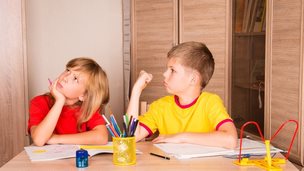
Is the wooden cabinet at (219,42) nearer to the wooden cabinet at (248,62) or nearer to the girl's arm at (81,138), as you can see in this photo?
the wooden cabinet at (248,62)

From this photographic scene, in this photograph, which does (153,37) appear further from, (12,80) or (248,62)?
(12,80)

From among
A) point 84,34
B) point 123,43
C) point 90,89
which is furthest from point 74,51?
point 90,89

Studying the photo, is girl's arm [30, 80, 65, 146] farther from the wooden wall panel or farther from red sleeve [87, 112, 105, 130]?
the wooden wall panel

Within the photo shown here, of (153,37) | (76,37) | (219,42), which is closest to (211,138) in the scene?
(219,42)

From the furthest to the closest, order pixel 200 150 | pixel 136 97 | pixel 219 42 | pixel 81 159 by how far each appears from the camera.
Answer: pixel 219 42, pixel 136 97, pixel 200 150, pixel 81 159

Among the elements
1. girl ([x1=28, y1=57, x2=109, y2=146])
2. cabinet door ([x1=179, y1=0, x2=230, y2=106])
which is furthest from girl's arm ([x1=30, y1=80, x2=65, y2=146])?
cabinet door ([x1=179, y1=0, x2=230, y2=106])

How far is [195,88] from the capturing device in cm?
204

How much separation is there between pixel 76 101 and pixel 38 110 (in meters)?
0.19

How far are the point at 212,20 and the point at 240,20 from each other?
0.24 m

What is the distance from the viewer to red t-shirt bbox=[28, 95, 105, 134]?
6.66 ft

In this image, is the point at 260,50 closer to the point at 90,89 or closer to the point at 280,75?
the point at 280,75

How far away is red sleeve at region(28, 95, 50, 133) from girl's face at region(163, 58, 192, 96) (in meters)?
0.55

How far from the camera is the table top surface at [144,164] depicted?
1.48 metres

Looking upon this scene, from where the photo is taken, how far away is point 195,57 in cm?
204
